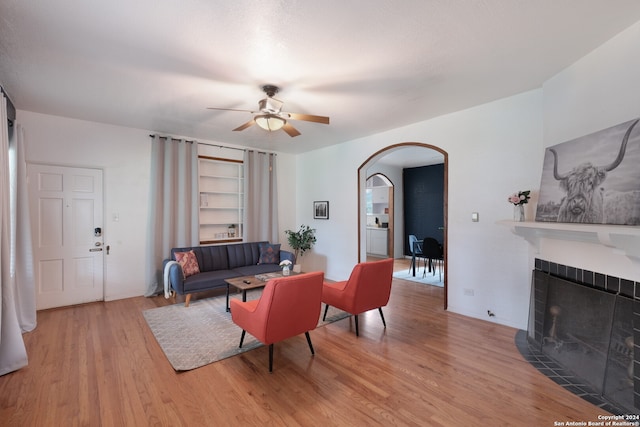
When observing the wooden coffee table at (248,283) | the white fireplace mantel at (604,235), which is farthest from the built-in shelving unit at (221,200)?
the white fireplace mantel at (604,235)

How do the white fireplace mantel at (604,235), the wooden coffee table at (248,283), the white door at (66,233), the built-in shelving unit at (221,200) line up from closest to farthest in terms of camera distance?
the white fireplace mantel at (604,235), the wooden coffee table at (248,283), the white door at (66,233), the built-in shelving unit at (221,200)

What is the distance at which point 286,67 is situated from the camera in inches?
109

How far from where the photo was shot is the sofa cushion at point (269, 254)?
5.57 m

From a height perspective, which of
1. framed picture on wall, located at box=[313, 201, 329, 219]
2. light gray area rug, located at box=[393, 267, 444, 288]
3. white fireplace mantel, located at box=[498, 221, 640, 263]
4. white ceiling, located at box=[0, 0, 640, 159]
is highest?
white ceiling, located at box=[0, 0, 640, 159]

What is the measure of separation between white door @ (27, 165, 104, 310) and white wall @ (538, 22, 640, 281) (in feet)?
20.7

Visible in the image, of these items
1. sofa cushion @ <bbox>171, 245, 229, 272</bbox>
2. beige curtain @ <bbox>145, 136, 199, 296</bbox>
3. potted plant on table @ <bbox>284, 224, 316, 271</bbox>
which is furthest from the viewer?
potted plant on table @ <bbox>284, 224, 316, 271</bbox>

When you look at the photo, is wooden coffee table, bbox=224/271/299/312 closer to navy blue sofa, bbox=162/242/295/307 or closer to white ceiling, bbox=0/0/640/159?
navy blue sofa, bbox=162/242/295/307

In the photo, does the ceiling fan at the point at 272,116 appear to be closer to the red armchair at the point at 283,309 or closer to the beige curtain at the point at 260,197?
the red armchair at the point at 283,309

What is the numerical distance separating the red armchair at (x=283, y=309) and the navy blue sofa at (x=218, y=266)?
184 cm

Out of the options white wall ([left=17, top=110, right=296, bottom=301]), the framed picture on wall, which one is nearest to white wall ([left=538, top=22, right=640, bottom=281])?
the framed picture on wall

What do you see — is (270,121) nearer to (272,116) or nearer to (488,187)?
(272,116)

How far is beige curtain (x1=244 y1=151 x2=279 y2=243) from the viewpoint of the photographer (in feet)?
19.8

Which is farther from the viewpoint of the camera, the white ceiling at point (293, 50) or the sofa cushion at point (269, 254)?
the sofa cushion at point (269, 254)

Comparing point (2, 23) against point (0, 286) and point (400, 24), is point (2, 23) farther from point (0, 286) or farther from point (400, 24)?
point (400, 24)
